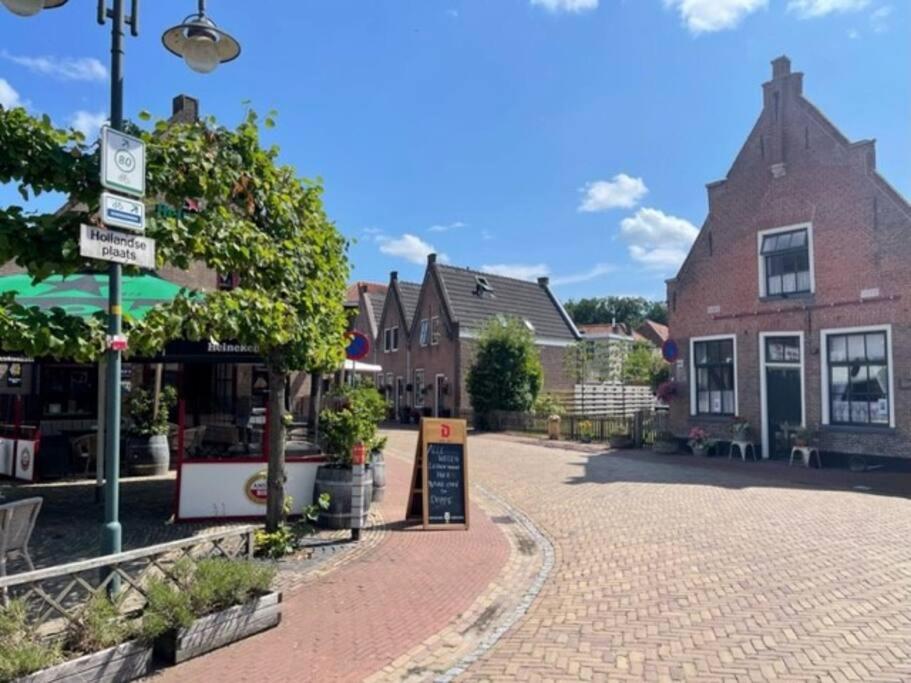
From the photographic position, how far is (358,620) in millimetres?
5543

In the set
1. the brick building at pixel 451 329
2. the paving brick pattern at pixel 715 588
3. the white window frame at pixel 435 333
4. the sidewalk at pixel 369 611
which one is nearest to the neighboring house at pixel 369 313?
the brick building at pixel 451 329

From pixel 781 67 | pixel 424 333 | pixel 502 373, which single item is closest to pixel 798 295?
pixel 781 67

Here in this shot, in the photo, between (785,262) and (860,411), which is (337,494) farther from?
(785,262)

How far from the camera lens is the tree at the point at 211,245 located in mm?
4984

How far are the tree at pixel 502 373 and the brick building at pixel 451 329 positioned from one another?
199 cm

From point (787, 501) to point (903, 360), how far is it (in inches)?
246

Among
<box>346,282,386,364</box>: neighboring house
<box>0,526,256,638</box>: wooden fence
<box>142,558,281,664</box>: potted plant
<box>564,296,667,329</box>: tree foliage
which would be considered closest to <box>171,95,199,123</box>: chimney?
<box>0,526,256,638</box>: wooden fence

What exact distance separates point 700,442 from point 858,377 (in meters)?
4.42

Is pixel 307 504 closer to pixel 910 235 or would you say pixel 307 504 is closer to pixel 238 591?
pixel 238 591

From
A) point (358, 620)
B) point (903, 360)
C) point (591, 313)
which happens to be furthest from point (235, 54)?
point (591, 313)

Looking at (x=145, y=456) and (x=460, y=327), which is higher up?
(x=460, y=327)

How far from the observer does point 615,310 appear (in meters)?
98.6

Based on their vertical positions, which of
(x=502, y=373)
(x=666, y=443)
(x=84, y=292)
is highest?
(x=84, y=292)

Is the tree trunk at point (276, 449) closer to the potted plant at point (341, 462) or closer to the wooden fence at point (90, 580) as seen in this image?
the potted plant at point (341, 462)
